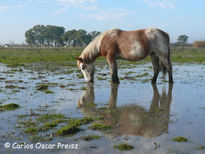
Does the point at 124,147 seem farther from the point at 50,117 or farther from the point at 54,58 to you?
the point at 54,58

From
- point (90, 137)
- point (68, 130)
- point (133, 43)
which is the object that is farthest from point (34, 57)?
point (90, 137)

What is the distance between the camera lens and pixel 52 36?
129 m

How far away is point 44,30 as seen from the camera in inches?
5197

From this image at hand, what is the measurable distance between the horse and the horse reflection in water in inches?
124

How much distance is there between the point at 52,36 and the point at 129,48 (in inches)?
4856

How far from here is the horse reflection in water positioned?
5.09m

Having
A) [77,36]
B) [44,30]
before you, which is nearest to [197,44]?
[77,36]

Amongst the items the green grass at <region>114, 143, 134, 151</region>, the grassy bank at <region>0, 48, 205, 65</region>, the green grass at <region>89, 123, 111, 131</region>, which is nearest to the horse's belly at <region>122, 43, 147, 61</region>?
the green grass at <region>89, 123, 111, 131</region>

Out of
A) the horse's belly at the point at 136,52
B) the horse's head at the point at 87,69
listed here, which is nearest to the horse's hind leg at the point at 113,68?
the horse's belly at the point at 136,52

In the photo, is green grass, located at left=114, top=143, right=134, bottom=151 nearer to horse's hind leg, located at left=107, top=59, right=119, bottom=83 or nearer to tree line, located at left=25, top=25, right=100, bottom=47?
horse's hind leg, located at left=107, top=59, right=119, bottom=83

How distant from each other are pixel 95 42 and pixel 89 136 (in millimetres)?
7952

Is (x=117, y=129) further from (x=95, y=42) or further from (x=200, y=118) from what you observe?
(x=95, y=42)

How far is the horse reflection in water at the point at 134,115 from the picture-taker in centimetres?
509

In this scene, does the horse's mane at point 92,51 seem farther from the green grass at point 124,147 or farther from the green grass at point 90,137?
the green grass at point 124,147
